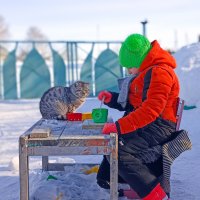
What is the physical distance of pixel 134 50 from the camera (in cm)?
305

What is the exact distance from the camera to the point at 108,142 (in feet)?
8.73

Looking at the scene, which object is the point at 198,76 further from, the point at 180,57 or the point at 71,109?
the point at 71,109

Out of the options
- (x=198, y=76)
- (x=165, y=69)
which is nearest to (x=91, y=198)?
(x=165, y=69)

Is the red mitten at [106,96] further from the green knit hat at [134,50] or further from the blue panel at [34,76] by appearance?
the blue panel at [34,76]

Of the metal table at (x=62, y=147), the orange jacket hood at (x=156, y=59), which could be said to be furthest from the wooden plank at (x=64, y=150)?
the orange jacket hood at (x=156, y=59)

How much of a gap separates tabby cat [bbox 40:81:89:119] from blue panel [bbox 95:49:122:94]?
9044mm

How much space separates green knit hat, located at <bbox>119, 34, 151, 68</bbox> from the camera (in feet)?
10.0

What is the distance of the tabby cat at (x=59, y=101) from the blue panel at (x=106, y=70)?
904cm

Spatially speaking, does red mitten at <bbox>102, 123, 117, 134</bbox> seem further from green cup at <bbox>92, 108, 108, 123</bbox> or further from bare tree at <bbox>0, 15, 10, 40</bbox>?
bare tree at <bbox>0, 15, 10, 40</bbox>

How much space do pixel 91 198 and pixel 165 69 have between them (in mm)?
1314

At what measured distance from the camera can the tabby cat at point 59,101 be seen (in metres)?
4.68

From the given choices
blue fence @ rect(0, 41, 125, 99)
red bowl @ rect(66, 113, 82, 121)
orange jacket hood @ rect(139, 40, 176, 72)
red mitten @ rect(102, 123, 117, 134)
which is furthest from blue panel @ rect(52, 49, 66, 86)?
red mitten @ rect(102, 123, 117, 134)

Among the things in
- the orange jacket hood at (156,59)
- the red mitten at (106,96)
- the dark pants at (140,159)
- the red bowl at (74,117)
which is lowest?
the dark pants at (140,159)

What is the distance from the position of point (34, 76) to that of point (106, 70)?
8.33ft
